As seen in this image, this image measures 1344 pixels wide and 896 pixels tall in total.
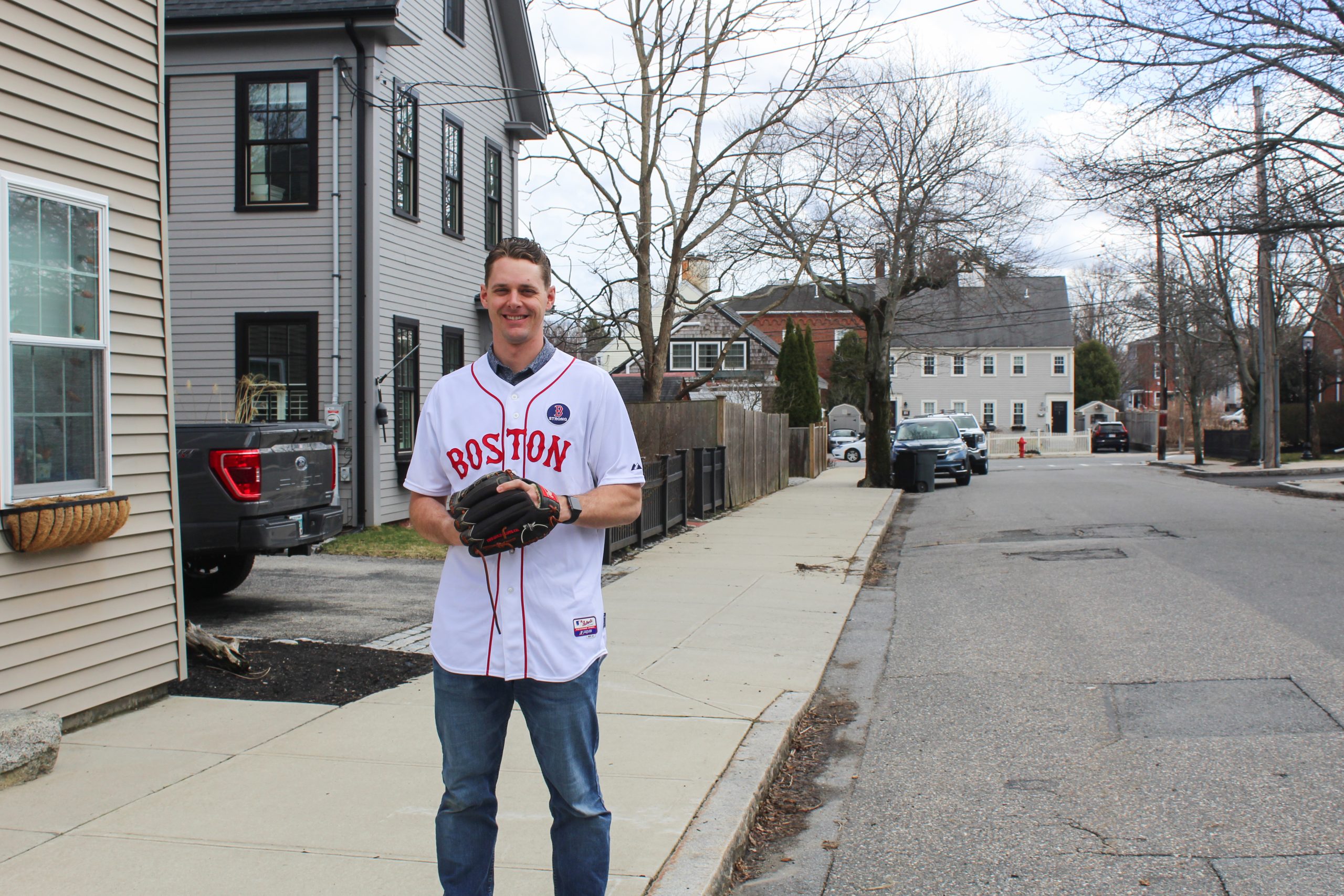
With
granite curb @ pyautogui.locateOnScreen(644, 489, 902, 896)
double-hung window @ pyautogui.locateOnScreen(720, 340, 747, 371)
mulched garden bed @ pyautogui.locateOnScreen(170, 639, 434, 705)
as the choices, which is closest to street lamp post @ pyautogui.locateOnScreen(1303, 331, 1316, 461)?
double-hung window @ pyautogui.locateOnScreen(720, 340, 747, 371)

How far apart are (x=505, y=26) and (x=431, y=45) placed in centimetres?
291

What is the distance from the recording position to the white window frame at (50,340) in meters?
5.00

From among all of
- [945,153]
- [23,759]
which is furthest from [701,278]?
[23,759]

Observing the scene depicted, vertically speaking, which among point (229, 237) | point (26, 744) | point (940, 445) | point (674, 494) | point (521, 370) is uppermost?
point (229, 237)

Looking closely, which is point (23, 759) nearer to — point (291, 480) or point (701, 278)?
point (291, 480)

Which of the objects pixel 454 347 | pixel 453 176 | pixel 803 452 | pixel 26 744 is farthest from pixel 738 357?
pixel 26 744

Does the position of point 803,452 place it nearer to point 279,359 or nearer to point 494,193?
point 494,193

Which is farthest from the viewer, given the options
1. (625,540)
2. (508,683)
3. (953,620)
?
(625,540)

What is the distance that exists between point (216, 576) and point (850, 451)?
1553 inches

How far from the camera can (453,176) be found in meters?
16.8

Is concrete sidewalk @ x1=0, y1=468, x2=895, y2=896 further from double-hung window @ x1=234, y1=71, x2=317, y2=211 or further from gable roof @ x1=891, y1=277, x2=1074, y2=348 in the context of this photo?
gable roof @ x1=891, y1=277, x2=1074, y2=348

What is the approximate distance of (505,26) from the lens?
18.2 metres

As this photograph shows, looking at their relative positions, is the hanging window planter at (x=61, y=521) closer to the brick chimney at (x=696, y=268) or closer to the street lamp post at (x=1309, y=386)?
the brick chimney at (x=696, y=268)

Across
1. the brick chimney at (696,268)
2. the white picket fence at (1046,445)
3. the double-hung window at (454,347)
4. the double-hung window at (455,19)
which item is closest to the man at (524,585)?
the double-hung window at (454,347)
